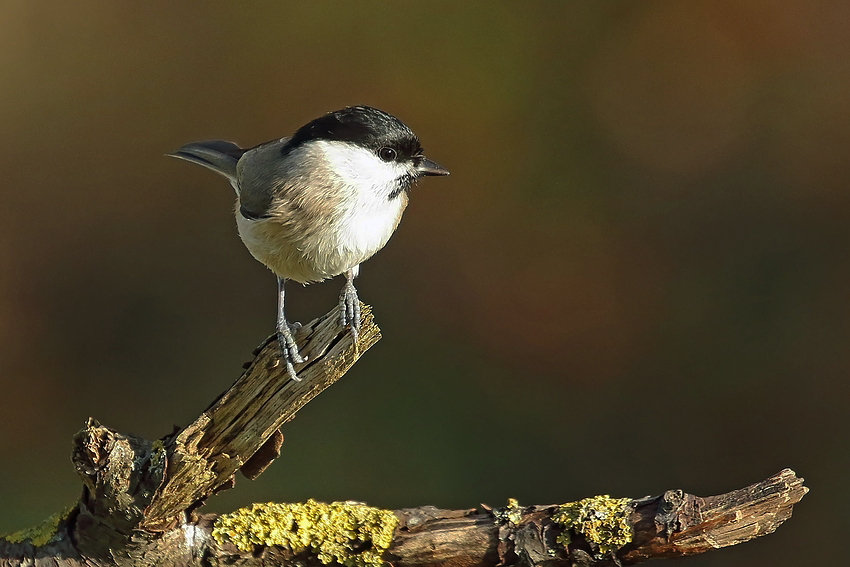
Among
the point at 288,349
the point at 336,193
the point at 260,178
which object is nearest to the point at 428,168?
the point at 336,193

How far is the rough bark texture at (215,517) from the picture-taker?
4.61ft

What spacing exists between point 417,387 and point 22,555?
1594 millimetres

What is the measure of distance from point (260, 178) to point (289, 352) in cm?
59

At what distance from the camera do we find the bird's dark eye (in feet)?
5.92

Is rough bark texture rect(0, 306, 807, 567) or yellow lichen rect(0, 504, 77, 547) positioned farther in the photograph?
yellow lichen rect(0, 504, 77, 547)

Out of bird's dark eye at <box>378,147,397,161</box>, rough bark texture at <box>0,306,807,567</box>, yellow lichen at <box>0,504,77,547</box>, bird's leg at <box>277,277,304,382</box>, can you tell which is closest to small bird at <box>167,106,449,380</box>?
bird's dark eye at <box>378,147,397,161</box>

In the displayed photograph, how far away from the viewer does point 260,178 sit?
6.42ft

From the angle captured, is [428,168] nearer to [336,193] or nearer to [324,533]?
[336,193]

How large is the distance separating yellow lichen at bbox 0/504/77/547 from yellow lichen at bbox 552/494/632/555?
911mm

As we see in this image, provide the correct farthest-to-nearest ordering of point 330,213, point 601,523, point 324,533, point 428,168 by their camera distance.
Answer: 1. point 428,168
2. point 330,213
3. point 324,533
4. point 601,523

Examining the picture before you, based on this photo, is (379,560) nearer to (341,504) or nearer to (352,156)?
(341,504)

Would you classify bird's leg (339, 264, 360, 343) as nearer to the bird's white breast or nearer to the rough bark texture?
the rough bark texture

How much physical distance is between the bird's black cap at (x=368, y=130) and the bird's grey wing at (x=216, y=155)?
19.3 inches

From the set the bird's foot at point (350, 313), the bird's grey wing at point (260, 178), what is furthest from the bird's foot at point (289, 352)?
the bird's grey wing at point (260, 178)
